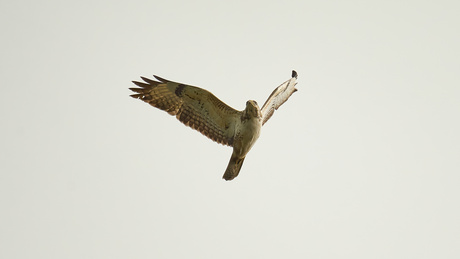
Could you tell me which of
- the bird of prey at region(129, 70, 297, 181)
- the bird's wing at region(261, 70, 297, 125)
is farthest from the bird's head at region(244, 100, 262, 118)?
the bird's wing at region(261, 70, 297, 125)

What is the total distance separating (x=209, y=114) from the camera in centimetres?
1380

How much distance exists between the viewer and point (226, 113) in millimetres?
13648

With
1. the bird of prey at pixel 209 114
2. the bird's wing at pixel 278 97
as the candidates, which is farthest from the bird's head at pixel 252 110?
the bird's wing at pixel 278 97

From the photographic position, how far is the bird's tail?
44.1ft

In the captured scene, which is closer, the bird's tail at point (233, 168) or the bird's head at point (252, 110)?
the bird's head at point (252, 110)

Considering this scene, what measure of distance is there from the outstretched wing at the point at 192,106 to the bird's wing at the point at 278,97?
91 cm

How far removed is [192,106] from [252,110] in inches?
54.4

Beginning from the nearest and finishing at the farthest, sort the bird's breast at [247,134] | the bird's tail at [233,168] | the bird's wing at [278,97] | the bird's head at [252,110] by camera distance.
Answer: the bird's head at [252,110] → the bird's breast at [247,134] → the bird's tail at [233,168] → the bird's wing at [278,97]

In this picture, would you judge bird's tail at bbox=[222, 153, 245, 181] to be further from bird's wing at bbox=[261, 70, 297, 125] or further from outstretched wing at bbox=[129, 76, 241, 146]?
bird's wing at bbox=[261, 70, 297, 125]

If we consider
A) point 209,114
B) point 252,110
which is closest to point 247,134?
point 252,110

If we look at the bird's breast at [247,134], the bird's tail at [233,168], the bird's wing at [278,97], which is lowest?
the bird's tail at [233,168]

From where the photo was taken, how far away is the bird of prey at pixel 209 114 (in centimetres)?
1326

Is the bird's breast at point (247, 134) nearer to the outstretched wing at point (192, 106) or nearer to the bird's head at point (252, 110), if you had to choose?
the bird's head at point (252, 110)

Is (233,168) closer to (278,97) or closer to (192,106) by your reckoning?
(192,106)
